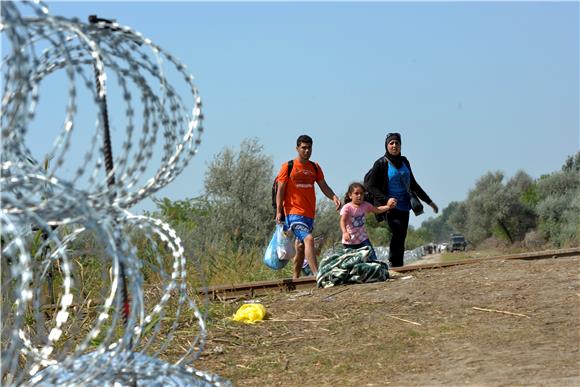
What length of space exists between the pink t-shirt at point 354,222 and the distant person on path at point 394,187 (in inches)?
29.0

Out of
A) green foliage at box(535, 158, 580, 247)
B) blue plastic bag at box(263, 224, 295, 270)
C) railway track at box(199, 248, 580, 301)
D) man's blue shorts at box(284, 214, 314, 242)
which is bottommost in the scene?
railway track at box(199, 248, 580, 301)

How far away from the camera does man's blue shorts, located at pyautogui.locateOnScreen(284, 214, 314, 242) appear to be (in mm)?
13008

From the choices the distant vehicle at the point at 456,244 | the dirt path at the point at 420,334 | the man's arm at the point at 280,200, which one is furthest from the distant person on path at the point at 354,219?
the distant vehicle at the point at 456,244

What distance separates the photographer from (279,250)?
1316 centimetres

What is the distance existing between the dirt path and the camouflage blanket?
304 mm

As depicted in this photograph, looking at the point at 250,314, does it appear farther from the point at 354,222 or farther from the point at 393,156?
the point at 393,156

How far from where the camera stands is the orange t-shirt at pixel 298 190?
42.7 feet

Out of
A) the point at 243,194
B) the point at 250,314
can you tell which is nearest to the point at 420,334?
the point at 250,314

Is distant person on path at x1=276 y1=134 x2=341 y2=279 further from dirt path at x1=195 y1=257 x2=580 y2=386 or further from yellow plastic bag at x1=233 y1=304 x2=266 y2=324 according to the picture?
yellow plastic bag at x1=233 y1=304 x2=266 y2=324

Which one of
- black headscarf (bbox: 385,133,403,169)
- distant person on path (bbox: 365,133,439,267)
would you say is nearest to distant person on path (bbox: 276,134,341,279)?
distant person on path (bbox: 365,133,439,267)

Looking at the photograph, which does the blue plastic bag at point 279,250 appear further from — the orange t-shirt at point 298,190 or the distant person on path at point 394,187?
the distant person on path at point 394,187

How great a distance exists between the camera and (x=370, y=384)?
24.0ft

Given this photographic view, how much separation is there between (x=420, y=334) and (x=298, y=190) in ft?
15.1

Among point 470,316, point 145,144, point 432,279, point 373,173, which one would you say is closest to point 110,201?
point 145,144
